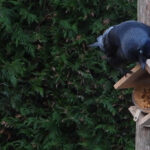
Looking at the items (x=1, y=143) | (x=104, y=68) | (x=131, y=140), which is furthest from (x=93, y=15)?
(x=1, y=143)

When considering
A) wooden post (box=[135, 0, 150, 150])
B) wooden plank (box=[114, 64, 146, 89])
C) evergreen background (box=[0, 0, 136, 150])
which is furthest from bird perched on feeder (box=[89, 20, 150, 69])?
evergreen background (box=[0, 0, 136, 150])

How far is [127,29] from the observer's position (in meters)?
2.46

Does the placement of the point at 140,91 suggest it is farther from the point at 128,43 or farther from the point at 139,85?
the point at 128,43

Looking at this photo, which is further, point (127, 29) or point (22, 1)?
point (22, 1)

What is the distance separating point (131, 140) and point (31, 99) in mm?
974

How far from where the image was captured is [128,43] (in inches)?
92.9

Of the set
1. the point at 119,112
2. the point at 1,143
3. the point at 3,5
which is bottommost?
the point at 1,143

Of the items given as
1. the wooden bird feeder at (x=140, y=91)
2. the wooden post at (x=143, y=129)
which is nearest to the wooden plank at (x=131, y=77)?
the wooden bird feeder at (x=140, y=91)

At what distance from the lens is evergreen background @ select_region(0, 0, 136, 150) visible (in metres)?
3.66

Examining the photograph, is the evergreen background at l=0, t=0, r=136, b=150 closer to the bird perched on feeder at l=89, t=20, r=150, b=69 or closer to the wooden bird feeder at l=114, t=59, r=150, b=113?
the bird perched on feeder at l=89, t=20, r=150, b=69

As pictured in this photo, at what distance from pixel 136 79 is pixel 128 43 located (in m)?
0.29

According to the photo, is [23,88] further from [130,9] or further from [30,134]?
[130,9]

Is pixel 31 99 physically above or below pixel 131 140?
above

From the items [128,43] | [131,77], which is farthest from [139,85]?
[128,43]
